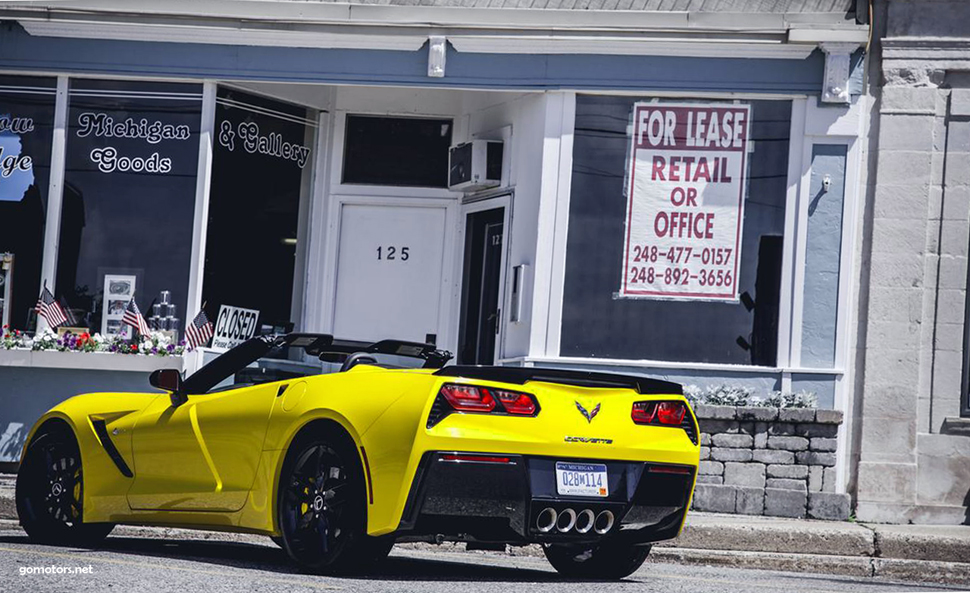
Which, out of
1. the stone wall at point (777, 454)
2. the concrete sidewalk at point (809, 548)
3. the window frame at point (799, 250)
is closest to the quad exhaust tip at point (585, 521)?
the concrete sidewalk at point (809, 548)

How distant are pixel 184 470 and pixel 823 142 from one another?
7294 millimetres

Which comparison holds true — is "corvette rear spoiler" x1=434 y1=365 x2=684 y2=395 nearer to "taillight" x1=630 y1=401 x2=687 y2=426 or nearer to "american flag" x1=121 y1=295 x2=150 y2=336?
"taillight" x1=630 y1=401 x2=687 y2=426

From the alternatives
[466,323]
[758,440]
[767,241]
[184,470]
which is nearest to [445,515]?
[184,470]

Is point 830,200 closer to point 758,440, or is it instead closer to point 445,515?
point 758,440

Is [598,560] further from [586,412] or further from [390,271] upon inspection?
[390,271]

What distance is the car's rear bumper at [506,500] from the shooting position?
6586 millimetres

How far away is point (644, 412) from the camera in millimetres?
7250

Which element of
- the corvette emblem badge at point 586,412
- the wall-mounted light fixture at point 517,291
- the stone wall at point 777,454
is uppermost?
the wall-mounted light fixture at point 517,291

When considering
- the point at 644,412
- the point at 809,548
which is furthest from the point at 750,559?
the point at 644,412

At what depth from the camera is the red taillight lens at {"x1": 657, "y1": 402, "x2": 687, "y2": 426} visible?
733 centimetres

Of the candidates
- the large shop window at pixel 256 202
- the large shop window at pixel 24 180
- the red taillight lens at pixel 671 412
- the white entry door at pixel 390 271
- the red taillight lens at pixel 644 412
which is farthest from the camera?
the white entry door at pixel 390 271

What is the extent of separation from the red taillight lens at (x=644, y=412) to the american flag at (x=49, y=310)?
780 centimetres

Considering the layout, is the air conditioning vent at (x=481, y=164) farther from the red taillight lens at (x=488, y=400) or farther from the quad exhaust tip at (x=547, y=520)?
the quad exhaust tip at (x=547, y=520)

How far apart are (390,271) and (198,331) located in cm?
225
